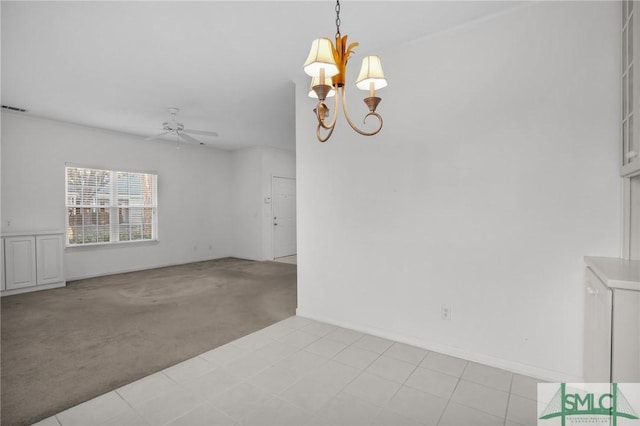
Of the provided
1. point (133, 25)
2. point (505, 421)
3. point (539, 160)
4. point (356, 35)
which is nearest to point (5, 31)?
point (133, 25)

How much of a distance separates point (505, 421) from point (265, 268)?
17.0 ft

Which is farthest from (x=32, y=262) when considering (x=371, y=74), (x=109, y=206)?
(x=371, y=74)

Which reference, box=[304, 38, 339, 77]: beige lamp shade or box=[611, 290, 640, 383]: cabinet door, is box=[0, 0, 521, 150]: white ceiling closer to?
box=[304, 38, 339, 77]: beige lamp shade

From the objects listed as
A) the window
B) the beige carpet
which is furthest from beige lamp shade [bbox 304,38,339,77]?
the window

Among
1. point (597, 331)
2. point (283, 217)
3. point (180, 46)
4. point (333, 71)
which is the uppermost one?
point (180, 46)

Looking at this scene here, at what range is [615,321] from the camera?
1481mm

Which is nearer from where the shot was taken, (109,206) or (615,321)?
(615,321)

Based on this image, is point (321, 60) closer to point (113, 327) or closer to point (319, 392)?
point (319, 392)

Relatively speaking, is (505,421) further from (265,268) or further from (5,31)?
(265,268)

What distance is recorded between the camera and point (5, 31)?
259 cm

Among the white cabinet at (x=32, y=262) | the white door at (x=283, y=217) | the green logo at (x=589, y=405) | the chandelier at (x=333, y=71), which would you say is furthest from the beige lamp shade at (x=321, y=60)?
the white door at (x=283, y=217)

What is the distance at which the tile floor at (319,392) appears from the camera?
6.00ft

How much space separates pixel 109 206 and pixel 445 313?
20.2 ft

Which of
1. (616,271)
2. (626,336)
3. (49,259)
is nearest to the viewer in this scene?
(626,336)
